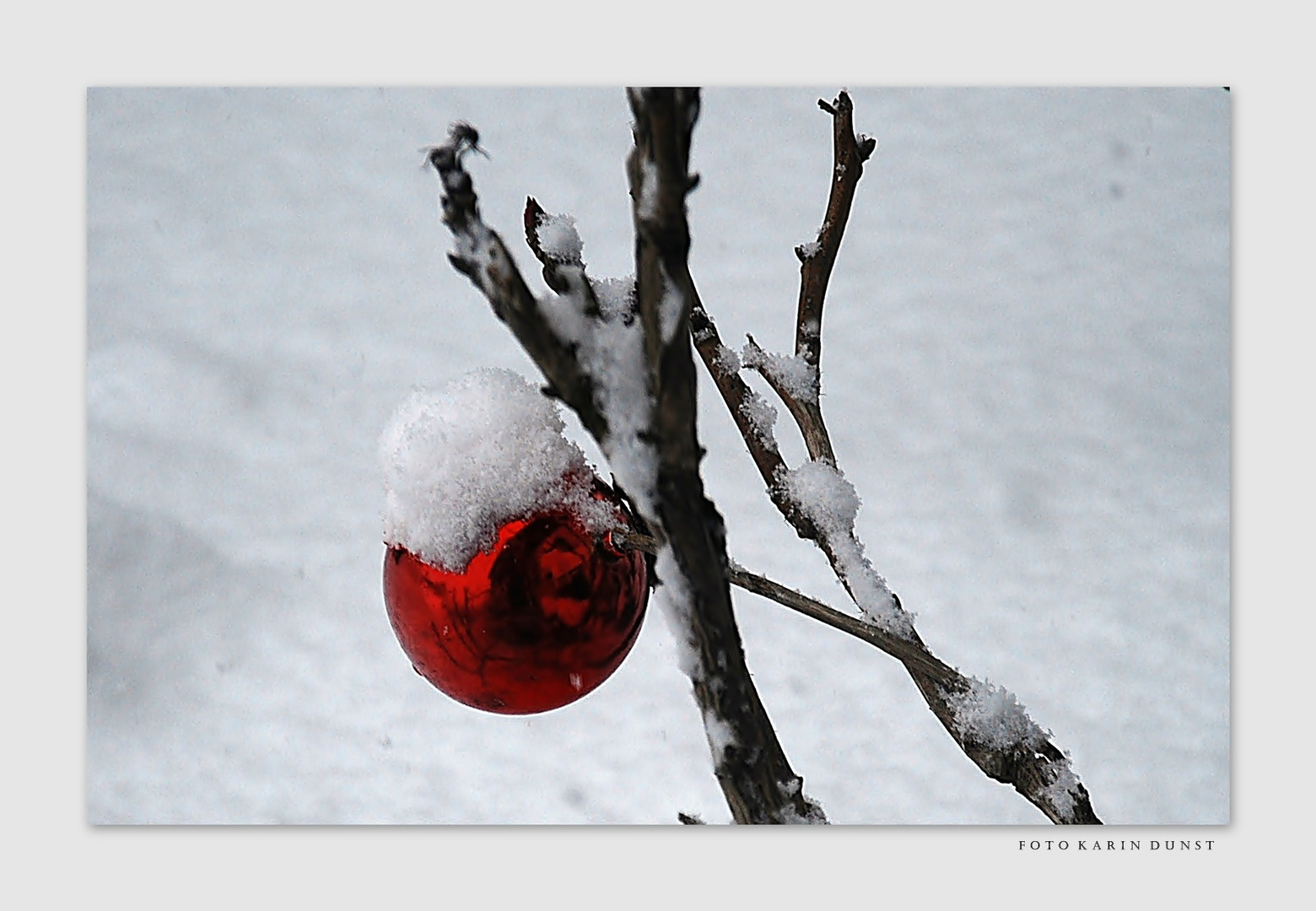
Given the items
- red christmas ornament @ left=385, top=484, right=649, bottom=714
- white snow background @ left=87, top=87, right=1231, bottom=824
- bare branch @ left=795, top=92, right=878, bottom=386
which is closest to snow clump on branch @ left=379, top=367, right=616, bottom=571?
red christmas ornament @ left=385, top=484, right=649, bottom=714

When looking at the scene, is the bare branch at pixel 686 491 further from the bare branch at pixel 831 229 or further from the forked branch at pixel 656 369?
the bare branch at pixel 831 229

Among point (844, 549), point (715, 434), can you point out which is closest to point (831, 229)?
point (844, 549)

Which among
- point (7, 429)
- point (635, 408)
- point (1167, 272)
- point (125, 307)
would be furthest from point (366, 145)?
point (635, 408)

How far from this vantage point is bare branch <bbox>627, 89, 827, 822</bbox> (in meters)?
0.28

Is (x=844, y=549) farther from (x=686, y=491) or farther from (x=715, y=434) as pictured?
(x=715, y=434)

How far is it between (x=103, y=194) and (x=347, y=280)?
0.20 meters

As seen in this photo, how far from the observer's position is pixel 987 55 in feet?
2.29

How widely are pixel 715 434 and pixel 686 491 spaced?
27.4 inches

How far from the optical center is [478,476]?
→ 396 millimetres

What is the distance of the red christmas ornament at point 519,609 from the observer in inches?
15.8

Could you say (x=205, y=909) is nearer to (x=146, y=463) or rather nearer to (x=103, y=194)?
(x=146, y=463)

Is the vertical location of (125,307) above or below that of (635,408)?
above

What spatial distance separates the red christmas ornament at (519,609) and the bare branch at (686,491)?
0.07m

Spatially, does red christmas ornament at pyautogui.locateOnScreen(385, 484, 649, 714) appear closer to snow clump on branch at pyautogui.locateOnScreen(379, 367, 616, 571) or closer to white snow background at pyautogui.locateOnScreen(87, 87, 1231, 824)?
snow clump on branch at pyautogui.locateOnScreen(379, 367, 616, 571)
